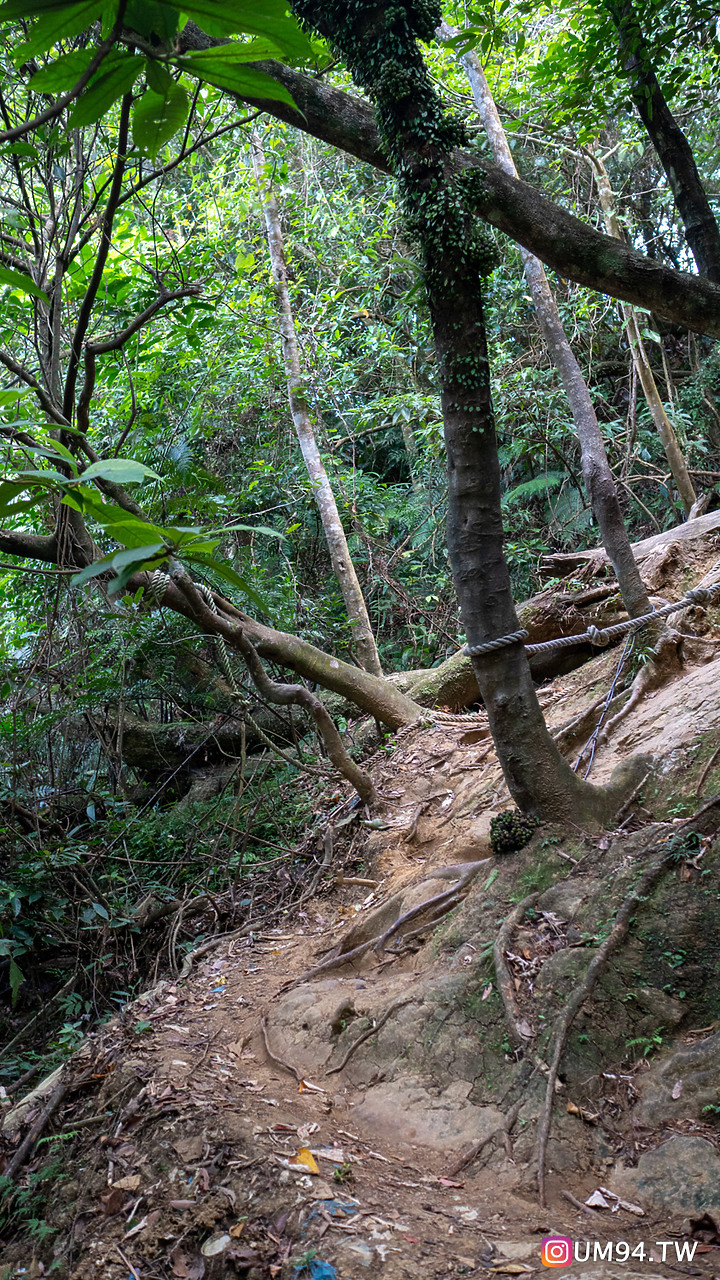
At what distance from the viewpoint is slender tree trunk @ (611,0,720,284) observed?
3.76 meters

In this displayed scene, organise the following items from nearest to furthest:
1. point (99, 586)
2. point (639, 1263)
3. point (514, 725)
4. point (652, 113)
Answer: point (639, 1263) < point (514, 725) < point (652, 113) < point (99, 586)

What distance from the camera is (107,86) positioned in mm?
811

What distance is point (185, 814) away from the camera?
7.36 meters

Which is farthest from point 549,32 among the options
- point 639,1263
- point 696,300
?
point 639,1263

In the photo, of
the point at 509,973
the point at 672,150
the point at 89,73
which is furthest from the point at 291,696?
the point at 89,73

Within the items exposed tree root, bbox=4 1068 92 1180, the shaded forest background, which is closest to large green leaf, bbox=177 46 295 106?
the shaded forest background

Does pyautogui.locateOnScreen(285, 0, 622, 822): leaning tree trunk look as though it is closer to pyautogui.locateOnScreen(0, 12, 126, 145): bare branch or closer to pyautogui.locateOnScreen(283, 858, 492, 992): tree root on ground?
pyautogui.locateOnScreen(283, 858, 492, 992): tree root on ground

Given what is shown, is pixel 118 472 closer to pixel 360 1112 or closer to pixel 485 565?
pixel 485 565

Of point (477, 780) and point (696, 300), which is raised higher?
point (696, 300)

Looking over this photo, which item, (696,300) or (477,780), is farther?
(477,780)

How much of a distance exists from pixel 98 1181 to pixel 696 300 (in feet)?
13.2

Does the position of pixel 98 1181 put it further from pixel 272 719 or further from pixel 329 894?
pixel 272 719

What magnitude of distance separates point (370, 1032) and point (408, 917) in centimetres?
82

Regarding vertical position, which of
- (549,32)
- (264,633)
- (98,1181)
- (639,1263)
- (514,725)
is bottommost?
(639,1263)
